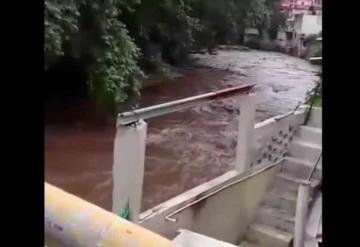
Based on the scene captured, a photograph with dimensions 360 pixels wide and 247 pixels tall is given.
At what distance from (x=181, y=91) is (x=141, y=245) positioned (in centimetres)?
316

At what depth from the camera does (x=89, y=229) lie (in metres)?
0.94

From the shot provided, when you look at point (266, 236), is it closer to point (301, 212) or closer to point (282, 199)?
point (282, 199)

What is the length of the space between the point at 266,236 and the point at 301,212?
37cm

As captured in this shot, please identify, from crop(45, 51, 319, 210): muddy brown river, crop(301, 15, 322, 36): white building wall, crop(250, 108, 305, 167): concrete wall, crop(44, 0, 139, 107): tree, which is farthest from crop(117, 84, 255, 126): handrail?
crop(44, 0, 139, 107): tree

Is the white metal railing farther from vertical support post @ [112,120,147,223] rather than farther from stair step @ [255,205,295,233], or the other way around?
stair step @ [255,205,295,233]

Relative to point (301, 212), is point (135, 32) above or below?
above

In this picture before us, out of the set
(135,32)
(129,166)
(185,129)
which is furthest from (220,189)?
(135,32)

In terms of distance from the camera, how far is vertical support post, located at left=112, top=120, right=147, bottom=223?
5.34 ft

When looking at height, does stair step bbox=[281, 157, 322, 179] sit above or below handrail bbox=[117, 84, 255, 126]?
below

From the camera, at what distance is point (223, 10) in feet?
10.5

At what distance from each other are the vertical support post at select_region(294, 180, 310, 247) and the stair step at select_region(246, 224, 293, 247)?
0.14 m

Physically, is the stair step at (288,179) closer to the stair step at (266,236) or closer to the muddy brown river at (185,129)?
the stair step at (266,236)
